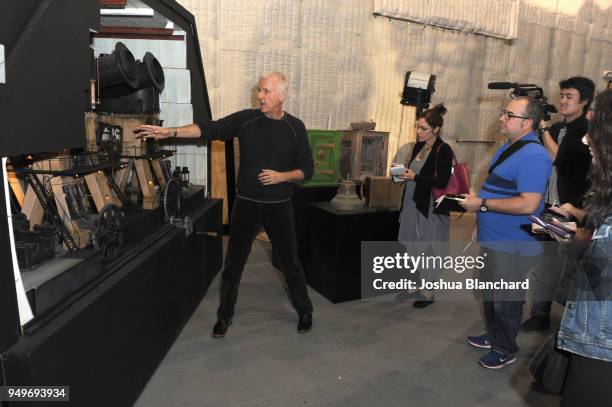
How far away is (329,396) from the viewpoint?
2473mm

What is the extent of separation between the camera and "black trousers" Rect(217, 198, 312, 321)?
3010mm

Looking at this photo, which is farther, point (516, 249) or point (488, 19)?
point (488, 19)

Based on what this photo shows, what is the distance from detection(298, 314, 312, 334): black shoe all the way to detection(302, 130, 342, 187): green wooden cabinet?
1.55 metres

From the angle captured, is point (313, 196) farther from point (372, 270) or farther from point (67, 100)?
point (67, 100)

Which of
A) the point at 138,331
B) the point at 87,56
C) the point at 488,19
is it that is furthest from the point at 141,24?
the point at 488,19

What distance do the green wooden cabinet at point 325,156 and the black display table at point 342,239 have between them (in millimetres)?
564

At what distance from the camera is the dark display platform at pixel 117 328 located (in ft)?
5.04

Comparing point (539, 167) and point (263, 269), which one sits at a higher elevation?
point (539, 167)

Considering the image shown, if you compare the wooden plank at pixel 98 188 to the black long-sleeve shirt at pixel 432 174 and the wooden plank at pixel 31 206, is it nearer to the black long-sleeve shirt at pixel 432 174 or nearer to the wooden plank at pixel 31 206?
the wooden plank at pixel 31 206

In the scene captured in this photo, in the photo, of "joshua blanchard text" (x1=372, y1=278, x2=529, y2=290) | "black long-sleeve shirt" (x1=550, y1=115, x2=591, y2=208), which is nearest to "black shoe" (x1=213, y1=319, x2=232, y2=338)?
"joshua blanchard text" (x1=372, y1=278, x2=529, y2=290)

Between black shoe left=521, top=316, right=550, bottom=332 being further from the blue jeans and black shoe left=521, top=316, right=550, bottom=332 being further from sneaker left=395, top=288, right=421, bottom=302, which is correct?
sneaker left=395, top=288, right=421, bottom=302

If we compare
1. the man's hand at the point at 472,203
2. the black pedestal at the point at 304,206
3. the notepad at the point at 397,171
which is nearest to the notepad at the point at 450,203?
the man's hand at the point at 472,203

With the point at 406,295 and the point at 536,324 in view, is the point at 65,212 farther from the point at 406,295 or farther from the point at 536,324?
the point at 536,324

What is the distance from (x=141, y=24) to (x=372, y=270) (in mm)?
2687
